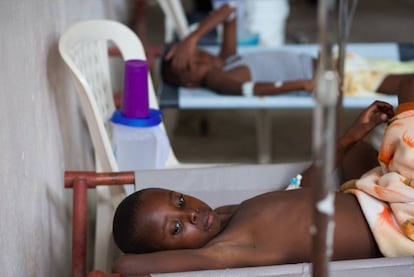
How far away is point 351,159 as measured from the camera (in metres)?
1.72

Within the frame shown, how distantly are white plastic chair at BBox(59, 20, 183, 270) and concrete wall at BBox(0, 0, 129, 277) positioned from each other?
0.06 metres

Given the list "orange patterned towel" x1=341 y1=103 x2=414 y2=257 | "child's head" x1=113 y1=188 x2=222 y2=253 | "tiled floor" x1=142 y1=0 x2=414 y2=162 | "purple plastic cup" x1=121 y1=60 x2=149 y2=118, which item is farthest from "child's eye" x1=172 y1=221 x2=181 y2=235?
"tiled floor" x1=142 y1=0 x2=414 y2=162

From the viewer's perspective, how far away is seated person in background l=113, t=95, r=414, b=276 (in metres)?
1.35

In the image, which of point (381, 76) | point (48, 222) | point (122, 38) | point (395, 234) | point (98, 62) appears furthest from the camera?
point (381, 76)

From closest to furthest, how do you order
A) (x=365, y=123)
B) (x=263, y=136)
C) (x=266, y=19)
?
(x=365, y=123) → (x=263, y=136) → (x=266, y=19)

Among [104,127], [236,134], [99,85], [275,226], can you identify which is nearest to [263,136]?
[236,134]

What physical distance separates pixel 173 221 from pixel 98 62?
2.77 ft

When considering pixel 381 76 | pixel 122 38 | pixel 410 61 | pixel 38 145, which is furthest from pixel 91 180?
pixel 410 61

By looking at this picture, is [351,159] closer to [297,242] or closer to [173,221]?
[297,242]

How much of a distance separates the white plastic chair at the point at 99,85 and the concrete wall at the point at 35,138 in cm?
6

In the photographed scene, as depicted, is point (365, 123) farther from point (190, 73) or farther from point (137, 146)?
point (190, 73)

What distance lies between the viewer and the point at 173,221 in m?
1.38

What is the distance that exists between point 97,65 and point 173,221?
2.73ft

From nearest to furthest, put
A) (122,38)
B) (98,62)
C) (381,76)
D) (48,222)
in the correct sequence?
(48,222), (122,38), (98,62), (381,76)
